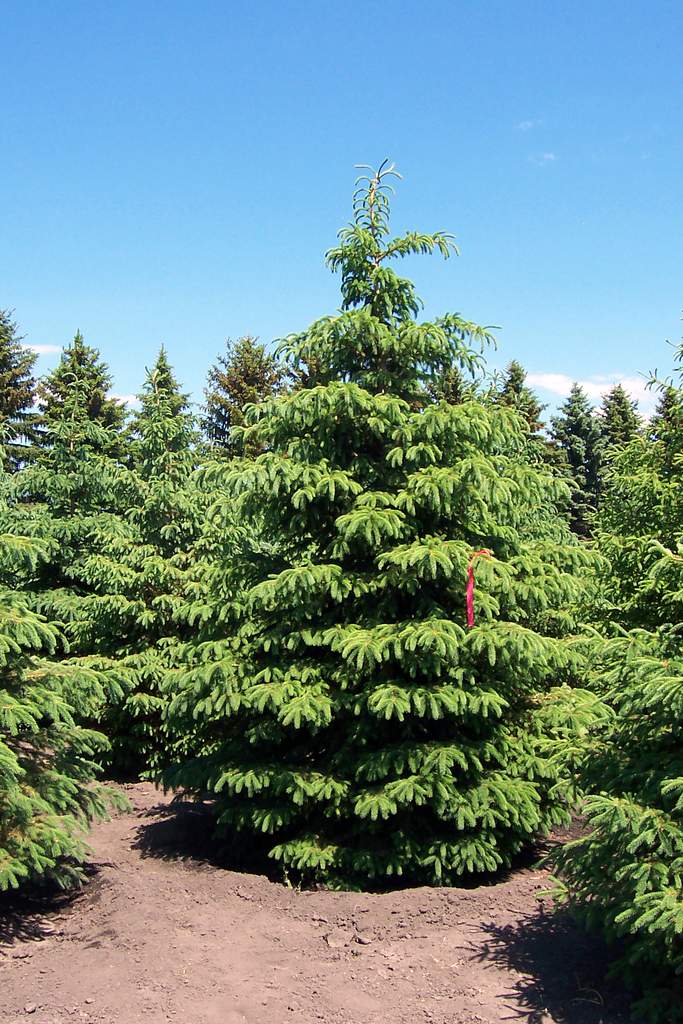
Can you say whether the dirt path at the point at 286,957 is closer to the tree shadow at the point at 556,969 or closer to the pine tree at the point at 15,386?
the tree shadow at the point at 556,969

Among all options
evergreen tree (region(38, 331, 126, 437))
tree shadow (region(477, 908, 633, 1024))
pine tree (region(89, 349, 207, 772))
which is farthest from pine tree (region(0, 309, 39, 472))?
tree shadow (region(477, 908, 633, 1024))

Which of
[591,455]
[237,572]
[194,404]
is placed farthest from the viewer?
[591,455]

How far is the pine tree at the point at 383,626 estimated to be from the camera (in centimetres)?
624

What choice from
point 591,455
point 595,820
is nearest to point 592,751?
point 595,820

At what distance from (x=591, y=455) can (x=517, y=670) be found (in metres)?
29.7

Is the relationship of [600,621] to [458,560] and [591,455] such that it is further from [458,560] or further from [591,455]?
[591,455]

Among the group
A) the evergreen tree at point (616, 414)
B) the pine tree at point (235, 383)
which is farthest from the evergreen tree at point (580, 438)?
the pine tree at point (235, 383)

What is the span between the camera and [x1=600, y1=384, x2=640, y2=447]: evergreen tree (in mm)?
32781

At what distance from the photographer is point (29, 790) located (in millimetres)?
5676

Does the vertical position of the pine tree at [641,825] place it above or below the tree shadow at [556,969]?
above

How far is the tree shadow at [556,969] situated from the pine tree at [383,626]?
0.86 metres

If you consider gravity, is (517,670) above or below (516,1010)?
above

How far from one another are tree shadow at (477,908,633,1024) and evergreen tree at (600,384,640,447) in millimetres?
28341

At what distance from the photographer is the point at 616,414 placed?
34.8 meters
